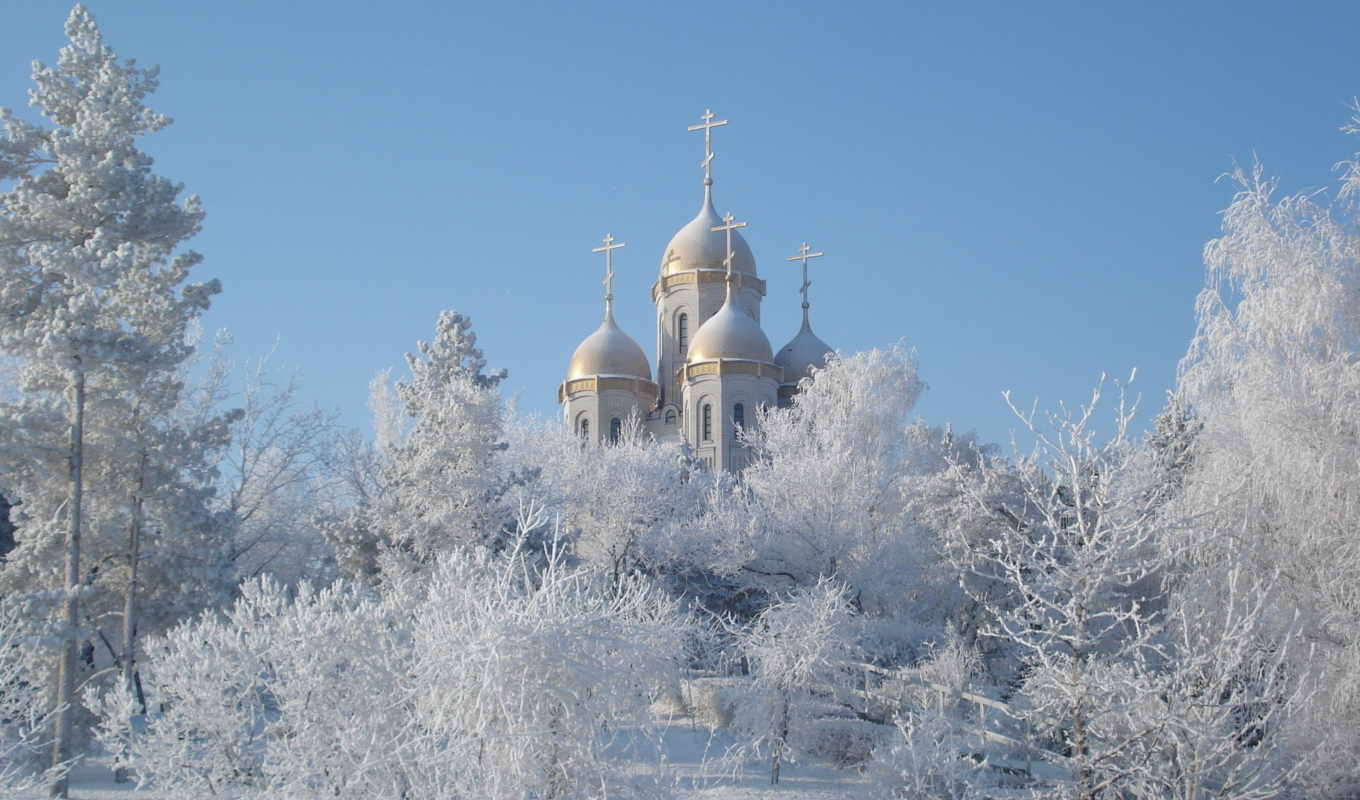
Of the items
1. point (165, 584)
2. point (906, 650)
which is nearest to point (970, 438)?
point (906, 650)

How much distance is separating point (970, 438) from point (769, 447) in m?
7.95

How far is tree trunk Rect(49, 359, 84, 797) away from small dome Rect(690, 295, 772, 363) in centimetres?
2794

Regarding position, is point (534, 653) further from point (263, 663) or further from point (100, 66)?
point (100, 66)

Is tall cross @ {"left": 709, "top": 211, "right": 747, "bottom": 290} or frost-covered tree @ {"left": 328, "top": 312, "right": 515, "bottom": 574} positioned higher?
tall cross @ {"left": 709, "top": 211, "right": 747, "bottom": 290}

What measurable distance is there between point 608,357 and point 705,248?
6774 mm

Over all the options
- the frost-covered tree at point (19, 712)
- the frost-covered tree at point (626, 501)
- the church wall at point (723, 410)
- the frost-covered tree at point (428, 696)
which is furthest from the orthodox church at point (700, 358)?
the frost-covered tree at point (428, 696)

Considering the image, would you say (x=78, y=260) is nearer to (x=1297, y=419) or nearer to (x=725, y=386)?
(x=1297, y=419)

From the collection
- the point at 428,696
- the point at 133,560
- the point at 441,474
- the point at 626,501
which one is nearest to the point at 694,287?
the point at 626,501

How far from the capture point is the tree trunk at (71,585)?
1401 centimetres

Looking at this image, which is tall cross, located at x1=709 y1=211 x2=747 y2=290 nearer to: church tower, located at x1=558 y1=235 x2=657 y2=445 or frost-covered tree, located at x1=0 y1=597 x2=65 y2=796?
church tower, located at x1=558 y1=235 x2=657 y2=445

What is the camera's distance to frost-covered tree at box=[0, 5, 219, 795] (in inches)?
577

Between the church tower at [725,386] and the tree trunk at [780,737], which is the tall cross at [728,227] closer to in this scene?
the church tower at [725,386]

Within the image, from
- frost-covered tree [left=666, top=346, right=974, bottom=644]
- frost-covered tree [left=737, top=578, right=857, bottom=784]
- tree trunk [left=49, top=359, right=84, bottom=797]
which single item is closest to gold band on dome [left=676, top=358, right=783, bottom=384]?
frost-covered tree [left=666, top=346, right=974, bottom=644]

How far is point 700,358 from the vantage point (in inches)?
1651
